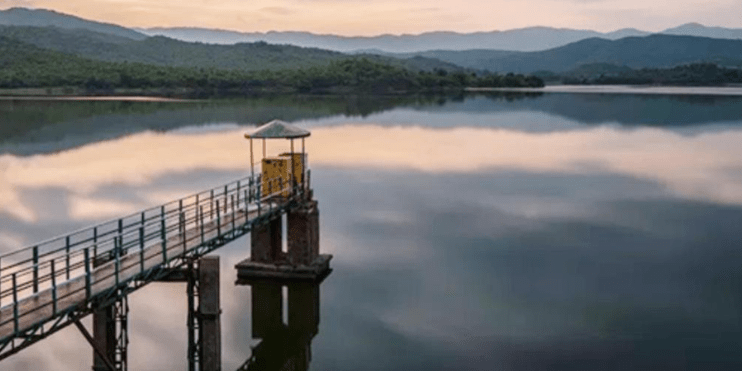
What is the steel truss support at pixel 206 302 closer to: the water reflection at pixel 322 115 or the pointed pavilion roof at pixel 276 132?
the pointed pavilion roof at pixel 276 132

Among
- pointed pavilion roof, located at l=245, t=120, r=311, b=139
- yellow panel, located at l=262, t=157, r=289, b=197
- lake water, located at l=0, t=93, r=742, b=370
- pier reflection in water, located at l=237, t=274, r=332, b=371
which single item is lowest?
pier reflection in water, located at l=237, t=274, r=332, b=371

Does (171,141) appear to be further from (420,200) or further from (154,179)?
(420,200)

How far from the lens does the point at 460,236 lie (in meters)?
34.2

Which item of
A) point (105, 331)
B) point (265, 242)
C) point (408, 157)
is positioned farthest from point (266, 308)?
point (408, 157)

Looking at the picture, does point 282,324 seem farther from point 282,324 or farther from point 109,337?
point 109,337

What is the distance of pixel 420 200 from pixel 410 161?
16.0 metres

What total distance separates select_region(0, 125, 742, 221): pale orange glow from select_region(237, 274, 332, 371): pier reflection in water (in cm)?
1475

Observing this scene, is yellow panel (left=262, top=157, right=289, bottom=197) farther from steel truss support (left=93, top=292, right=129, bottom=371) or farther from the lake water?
steel truss support (left=93, top=292, right=129, bottom=371)

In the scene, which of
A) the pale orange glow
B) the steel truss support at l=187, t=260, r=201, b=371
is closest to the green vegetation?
the pale orange glow

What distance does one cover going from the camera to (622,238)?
34.0 m

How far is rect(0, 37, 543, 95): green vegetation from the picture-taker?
147250 mm

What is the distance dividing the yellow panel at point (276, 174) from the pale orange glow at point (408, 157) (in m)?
13.8

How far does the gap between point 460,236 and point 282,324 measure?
12.5m

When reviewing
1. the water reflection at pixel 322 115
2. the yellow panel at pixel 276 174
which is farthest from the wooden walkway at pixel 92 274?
the water reflection at pixel 322 115
